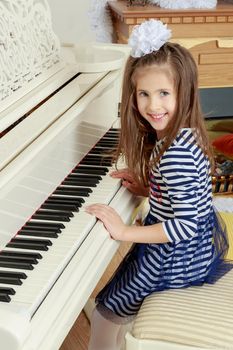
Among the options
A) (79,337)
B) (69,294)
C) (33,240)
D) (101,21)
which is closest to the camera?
(69,294)

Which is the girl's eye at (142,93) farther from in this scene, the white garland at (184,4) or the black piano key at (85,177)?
the white garland at (184,4)

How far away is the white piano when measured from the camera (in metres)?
1.30

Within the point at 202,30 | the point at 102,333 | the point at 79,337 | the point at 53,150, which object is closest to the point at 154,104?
the point at 53,150

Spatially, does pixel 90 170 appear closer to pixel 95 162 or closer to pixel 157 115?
pixel 95 162

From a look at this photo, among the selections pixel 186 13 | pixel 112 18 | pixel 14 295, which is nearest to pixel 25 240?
pixel 14 295

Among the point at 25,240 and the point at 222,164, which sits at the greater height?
the point at 25,240

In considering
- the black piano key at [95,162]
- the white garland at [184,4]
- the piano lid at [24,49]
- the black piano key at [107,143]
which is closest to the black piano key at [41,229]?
the piano lid at [24,49]

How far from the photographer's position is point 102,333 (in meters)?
1.94

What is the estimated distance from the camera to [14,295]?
128cm

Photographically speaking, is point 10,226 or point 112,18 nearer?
point 10,226

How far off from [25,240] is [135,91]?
1.71 feet

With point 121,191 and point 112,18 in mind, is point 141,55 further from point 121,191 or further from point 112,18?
point 112,18

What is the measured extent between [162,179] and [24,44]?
552 mm

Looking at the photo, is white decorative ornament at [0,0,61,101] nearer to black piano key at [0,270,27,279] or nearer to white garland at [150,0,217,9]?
black piano key at [0,270,27,279]
